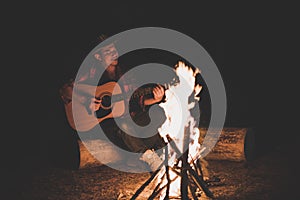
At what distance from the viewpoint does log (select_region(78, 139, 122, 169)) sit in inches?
227

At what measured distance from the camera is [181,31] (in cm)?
923

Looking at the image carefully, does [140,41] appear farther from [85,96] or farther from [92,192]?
[92,192]

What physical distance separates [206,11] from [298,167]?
16.3 feet

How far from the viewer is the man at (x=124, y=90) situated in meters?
6.02

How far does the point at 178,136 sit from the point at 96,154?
218 centimetres

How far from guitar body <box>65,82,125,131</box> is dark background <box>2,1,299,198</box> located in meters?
2.30

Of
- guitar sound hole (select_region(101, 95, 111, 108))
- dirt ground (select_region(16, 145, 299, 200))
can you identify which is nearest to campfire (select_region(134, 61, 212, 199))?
dirt ground (select_region(16, 145, 299, 200))

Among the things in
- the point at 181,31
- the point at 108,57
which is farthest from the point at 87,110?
the point at 181,31

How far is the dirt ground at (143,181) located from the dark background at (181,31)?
2358 millimetres

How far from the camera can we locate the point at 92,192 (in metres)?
4.80

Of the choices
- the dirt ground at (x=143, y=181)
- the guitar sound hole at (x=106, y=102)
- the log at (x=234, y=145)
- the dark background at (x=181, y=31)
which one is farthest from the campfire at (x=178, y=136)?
the dark background at (x=181, y=31)

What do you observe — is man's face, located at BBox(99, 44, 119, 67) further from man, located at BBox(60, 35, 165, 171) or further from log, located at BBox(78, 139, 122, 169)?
log, located at BBox(78, 139, 122, 169)

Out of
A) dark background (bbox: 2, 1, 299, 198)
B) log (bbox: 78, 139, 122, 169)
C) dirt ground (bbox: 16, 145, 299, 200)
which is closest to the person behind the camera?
dirt ground (bbox: 16, 145, 299, 200)

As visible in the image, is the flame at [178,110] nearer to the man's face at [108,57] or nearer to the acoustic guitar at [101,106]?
the acoustic guitar at [101,106]
